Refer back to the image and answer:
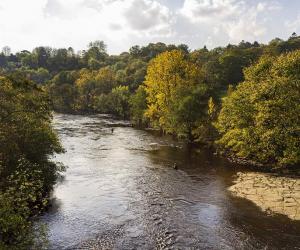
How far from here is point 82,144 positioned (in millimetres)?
72562

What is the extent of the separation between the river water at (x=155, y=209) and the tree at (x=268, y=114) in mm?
4926

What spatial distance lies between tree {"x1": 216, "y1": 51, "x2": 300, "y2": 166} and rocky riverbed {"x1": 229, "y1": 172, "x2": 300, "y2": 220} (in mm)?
3303

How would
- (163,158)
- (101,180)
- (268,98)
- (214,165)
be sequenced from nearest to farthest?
(101,180), (268,98), (214,165), (163,158)

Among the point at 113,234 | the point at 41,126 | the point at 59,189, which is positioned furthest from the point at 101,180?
the point at 113,234

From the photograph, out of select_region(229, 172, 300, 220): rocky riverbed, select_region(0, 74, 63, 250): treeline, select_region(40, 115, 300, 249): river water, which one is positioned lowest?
select_region(40, 115, 300, 249): river water

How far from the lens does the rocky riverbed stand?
3792 centimetres

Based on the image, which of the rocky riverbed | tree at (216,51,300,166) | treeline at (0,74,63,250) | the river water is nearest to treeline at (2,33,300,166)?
tree at (216,51,300,166)

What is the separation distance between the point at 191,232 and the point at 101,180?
61.0 feet

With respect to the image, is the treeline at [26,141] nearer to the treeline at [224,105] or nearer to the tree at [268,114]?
the tree at [268,114]

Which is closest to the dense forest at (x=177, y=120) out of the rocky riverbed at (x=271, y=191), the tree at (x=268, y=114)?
the tree at (x=268, y=114)

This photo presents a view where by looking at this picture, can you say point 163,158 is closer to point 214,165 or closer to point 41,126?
point 214,165

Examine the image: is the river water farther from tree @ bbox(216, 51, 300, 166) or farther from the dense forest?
tree @ bbox(216, 51, 300, 166)

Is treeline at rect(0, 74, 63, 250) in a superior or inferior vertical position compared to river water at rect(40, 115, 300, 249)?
superior

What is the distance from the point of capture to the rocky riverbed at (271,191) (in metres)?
37.9
